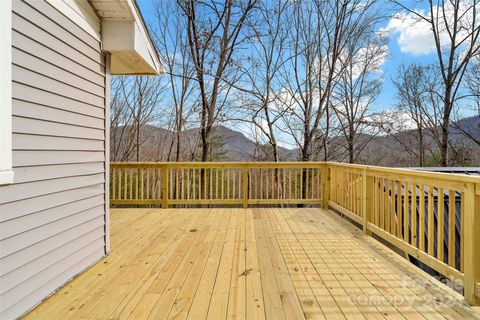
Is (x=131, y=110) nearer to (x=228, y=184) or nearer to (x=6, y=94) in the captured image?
(x=228, y=184)

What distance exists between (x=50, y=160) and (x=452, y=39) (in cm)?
1042

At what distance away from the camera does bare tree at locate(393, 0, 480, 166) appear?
776 cm

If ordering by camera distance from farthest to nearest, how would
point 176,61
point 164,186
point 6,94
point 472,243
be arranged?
point 176,61 → point 164,186 → point 472,243 → point 6,94

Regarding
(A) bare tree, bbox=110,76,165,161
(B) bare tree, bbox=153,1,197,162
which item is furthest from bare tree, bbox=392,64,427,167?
(A) bare tree, bbox=110,76,165,161

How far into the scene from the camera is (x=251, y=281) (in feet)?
7.75

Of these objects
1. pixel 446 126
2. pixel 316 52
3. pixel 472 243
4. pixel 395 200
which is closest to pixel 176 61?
pixel 316 52

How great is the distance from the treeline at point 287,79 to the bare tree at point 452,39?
0.03 metres

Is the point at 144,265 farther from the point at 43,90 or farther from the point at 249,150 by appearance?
the point at 249,150

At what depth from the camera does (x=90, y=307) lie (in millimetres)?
1986

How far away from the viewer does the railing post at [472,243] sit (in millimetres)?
1974

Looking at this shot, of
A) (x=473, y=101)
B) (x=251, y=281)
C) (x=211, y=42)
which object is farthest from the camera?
(x=473, y=101)

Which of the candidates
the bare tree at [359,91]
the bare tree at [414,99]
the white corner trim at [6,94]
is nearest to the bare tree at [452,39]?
the bare tree at [359,91]

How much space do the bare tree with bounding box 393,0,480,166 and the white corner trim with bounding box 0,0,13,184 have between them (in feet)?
32.4

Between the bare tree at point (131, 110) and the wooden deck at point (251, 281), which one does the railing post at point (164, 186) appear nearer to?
the wooden deck at point (251, 281)
